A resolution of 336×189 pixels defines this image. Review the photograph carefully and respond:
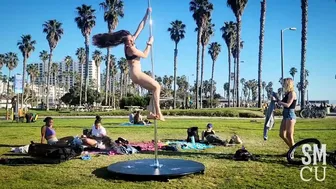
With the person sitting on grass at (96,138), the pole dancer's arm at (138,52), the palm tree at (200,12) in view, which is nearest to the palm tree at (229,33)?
the palm tree at (200,12)

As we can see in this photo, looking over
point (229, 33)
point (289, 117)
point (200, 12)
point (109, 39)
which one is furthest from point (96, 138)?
point (229, 33)

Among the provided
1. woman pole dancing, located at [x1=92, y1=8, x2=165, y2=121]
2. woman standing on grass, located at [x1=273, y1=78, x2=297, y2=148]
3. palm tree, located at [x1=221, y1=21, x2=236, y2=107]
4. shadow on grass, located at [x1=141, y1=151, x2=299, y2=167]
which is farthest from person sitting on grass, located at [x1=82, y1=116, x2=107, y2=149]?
palm tree, located at [x1=221, y1=21, x2=236, y2=107]

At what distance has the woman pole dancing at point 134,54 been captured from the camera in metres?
7.61

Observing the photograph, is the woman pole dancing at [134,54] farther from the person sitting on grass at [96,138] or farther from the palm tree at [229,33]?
the palm tree at [229,33]

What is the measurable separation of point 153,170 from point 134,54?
110 inches

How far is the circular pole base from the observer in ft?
24.6

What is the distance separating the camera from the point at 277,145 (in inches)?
516

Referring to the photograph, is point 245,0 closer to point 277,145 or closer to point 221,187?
point 277,145

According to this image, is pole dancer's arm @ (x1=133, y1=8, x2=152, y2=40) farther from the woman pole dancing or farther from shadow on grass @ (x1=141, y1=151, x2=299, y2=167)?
shadow on grass @ (x1=141, y1=151, x2=299, y2=167)

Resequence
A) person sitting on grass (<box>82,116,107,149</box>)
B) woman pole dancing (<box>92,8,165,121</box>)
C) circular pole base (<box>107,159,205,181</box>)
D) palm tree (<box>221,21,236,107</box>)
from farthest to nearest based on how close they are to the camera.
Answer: palm tree (<box>221,21,236,107</box>) → person sitting on grass (<box>82,116,107,149</box>) → woman pole dancing (<box>92,8,165,121</box>) → circular pole base (<box>107,159,205,181</box>)

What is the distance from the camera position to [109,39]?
311 inches

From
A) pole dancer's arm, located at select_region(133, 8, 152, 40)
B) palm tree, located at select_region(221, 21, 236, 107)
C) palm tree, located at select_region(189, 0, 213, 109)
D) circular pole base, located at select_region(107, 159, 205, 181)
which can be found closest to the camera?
circular pole base, located at select_region(107, 159, 205, 181)

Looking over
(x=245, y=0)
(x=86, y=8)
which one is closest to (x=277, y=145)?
(x=245, y=0)

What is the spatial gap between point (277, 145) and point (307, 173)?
505cm
